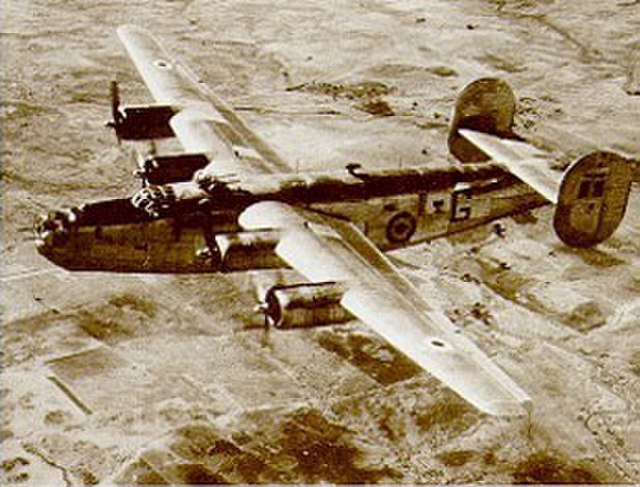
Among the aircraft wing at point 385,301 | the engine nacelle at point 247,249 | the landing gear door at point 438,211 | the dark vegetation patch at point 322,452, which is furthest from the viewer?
the landing gear door at point 438,211

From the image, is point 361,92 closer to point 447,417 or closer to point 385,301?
point 447,417

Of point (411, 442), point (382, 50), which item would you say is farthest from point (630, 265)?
point (382, 50)

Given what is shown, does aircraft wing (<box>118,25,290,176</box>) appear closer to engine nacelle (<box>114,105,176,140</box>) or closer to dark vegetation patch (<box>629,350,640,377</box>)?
engine nacelle (<box>114,105,176,140</box>)

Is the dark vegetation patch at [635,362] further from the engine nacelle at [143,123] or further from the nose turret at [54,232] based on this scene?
the engine nacelle at [143,123]

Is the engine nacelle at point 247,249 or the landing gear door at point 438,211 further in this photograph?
the landing gear door at point 438,211

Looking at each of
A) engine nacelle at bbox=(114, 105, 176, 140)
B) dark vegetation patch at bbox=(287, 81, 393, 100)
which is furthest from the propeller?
dark vegetation patch at bbox=(287, 81, 393, 100)

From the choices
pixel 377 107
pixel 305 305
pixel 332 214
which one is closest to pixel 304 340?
pixel 332 214

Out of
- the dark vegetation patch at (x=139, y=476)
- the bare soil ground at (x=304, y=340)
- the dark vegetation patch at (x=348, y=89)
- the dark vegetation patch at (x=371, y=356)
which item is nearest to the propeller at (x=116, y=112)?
the bare soil ground at (x=304, y=340)
